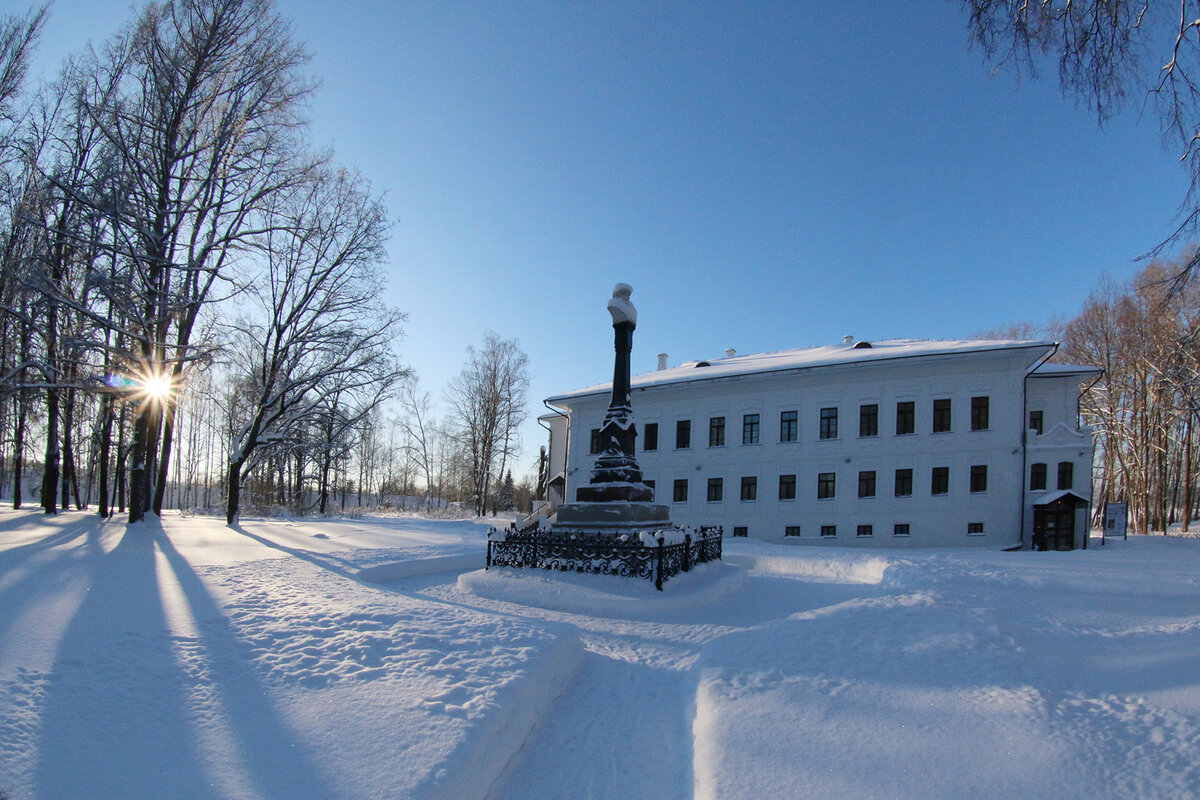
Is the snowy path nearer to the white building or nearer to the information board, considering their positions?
the white building

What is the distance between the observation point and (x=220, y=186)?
58.7 ft

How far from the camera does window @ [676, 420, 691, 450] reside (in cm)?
2903

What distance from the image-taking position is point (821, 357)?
2728 centimetres

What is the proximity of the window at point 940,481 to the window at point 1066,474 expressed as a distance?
3627mm

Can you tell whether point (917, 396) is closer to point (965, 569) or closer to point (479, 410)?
point (965, 569)

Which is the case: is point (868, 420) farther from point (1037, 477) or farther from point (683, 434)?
point (683, 434)

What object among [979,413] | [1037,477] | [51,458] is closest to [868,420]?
[979,413]

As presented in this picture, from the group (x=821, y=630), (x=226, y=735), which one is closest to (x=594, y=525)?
(x=821, y=630)

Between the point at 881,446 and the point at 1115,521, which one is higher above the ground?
the point at 881,446

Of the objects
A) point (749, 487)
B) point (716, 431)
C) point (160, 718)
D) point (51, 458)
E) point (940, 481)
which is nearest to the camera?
point (160, 718)

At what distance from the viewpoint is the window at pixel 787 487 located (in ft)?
86.1

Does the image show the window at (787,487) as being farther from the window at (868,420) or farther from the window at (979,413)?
the window at (979,413)

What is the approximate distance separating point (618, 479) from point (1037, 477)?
62.5 ft

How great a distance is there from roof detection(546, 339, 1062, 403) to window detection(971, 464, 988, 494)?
14.3ft
